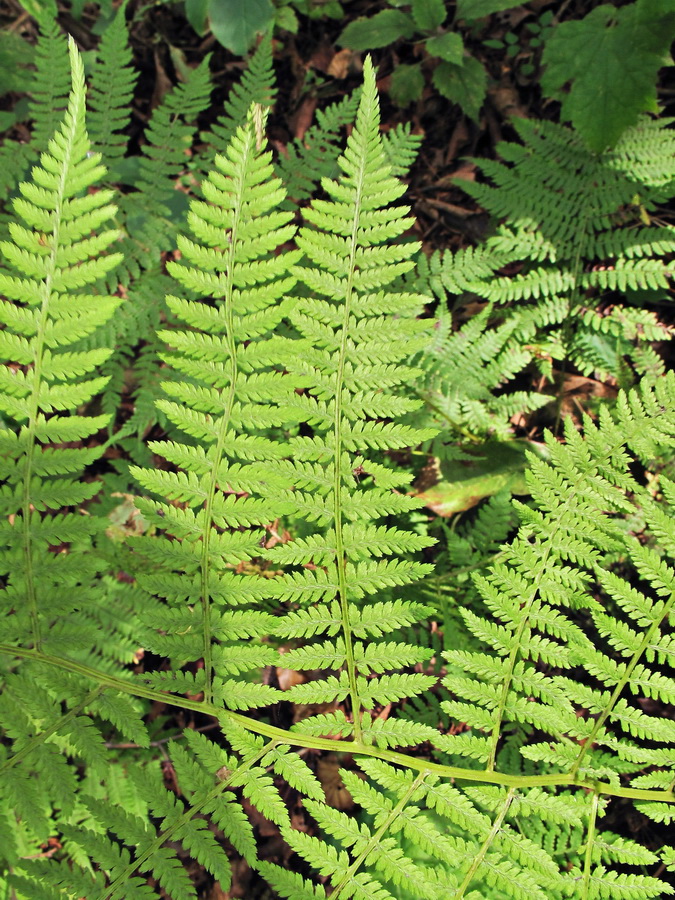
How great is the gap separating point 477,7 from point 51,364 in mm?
2862

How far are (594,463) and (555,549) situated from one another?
0.88 ft

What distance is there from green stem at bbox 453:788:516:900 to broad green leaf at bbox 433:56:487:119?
3.09 m

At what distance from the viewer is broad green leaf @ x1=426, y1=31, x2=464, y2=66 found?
2.94 meters

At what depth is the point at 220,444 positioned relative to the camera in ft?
5.13

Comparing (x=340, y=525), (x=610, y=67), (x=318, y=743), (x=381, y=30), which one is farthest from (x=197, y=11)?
(x=318, y=743)

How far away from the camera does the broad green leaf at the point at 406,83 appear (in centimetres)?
336

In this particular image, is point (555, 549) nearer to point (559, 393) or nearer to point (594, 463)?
point (594, 463)

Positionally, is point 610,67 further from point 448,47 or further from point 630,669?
point 630,669

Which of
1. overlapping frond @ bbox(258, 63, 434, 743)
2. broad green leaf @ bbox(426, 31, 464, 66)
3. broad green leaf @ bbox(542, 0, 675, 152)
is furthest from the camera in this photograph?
broad green leaf @ bbox(426, 31, 464, 66)

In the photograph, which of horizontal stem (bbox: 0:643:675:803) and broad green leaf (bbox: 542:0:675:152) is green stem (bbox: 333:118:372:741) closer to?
horizontal stem (bbox: 0:643:675:803)

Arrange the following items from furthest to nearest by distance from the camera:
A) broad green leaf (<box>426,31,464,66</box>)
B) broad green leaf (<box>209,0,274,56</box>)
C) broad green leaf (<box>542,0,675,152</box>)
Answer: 1. broad green leaf (<box>209,0,274,56</box>)
2. broad green leaf (<box>426,31,464,66</box>)
3. broad green leaf (<box>542,0,675,152</box>)

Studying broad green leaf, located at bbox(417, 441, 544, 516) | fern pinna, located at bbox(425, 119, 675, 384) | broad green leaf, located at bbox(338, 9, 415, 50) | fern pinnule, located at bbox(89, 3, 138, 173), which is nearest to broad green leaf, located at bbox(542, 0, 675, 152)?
fern pinna, located at bbox(425, 119, 675, 384)

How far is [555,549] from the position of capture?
165 centimetres

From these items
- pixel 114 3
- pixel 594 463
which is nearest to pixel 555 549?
pixel 594 463
